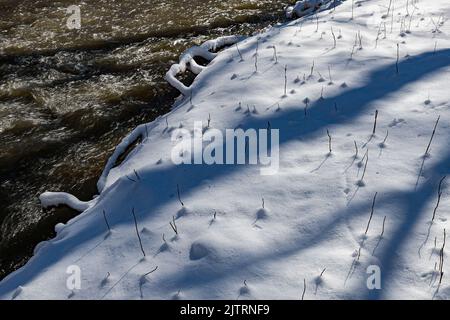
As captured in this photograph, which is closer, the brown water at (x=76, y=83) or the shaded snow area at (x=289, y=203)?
the shaded snow area at (x=289, y=203)

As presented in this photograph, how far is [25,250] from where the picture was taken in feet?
16.5

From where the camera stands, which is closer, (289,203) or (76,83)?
(289,203)

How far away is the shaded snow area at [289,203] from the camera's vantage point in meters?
3.53

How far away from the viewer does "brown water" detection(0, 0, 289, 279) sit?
5.78 metres

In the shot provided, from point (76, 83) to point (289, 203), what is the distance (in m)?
5.36

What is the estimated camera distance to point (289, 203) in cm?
419

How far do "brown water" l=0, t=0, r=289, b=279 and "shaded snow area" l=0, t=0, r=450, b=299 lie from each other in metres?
0.58

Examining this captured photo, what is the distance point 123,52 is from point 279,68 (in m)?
3.66

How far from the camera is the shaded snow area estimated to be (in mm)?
3525

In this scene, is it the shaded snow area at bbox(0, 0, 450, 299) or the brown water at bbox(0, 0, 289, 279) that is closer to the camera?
the shaded snow area at bbox(0, 0, 450, 299)

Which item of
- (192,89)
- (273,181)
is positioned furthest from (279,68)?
(273,181)

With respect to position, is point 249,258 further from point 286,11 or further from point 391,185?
point 286,11

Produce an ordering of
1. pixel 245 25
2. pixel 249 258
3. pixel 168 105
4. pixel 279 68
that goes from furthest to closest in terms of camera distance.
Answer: pixel 245 25 < pixel 168 105 < pixel 279 68 < pixel 249 258

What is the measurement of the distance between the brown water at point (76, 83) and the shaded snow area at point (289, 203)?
0.58m
